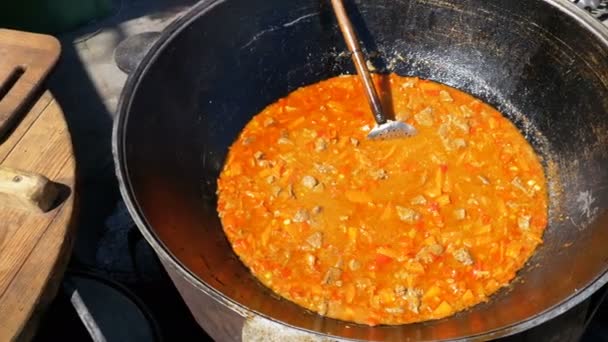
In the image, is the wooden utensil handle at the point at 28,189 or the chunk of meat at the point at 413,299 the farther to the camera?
the chunk of meat at the point at 413,299

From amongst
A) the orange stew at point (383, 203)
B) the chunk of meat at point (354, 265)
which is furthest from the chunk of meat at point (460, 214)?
the chunk of meat at point (354, 265)

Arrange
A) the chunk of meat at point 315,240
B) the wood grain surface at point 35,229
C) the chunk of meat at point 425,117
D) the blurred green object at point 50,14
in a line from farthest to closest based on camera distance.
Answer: the blurred green object at point 50,14
the chunk of meat at point 425,117
the chunk of meat at point 315,240
the wood grain surface at point 35,229

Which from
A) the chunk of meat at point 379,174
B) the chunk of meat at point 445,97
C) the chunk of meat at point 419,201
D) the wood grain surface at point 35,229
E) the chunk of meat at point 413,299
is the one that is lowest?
the chunk of meat at point 413,299

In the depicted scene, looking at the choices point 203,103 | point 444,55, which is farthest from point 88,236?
point 444,55

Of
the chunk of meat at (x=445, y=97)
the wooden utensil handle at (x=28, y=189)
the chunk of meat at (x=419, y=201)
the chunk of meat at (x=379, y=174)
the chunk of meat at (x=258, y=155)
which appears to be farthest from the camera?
the chunk of meat at (x=445, y=97)

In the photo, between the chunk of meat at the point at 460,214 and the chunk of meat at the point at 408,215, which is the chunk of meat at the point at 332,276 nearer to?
the chunk of meat at the point at 408,215

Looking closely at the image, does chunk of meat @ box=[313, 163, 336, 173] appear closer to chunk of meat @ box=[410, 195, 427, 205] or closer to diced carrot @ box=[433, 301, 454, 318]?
chunk of meat @ box=[410, 195, 427, 205]
